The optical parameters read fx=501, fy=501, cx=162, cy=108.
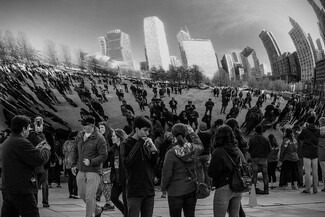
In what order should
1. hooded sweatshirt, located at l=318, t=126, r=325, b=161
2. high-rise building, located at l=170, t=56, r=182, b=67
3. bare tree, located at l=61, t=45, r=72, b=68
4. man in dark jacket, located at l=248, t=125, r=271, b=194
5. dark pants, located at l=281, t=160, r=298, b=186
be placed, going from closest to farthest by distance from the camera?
high-rise building, located at l=170, t=56, r=182, b=67
hooded sweatshirt, located at l=318, t=126, r=325, b=161
man in dark jacket, located at l=248, t=125, r=271, b=194
bare tree, located at l=61, t=45, r=72, b=68
dark pants, located at l=281, t=160, r=298, b=186

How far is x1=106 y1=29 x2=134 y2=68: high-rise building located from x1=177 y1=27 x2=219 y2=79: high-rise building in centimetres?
112

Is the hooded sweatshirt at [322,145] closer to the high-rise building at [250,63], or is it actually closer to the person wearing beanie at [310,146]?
the person wearing beanie at [310,146]

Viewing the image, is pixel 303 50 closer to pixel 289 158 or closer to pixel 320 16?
pixel 320 16

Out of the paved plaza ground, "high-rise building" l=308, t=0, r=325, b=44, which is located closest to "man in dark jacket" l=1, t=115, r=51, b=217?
the paved plaza ground

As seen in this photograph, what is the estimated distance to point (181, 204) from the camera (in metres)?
5.83

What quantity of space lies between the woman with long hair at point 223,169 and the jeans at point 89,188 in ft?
6.76

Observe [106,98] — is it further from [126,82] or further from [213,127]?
[213,127]

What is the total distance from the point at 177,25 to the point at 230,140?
5317 millimetres

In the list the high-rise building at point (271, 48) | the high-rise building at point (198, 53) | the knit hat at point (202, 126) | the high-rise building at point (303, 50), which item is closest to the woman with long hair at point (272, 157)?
the high-rise building at point (303, 50)

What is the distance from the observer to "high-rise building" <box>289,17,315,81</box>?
35.3ft

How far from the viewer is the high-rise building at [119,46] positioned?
10695 millimetres

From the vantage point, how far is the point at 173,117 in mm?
11852

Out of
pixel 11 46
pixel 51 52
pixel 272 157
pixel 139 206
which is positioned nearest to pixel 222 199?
pixel 139 206

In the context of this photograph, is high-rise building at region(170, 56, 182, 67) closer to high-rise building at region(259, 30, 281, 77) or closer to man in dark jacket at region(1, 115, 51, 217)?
high-rise building at region(259, 30, 281, 77)
